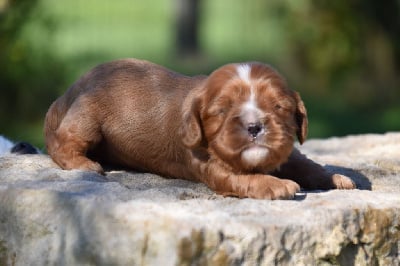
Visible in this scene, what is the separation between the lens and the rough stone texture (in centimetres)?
524

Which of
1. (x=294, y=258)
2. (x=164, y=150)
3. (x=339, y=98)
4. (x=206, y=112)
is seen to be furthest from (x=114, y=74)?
(x=339, y=98)

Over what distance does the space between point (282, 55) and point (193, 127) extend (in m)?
11.6

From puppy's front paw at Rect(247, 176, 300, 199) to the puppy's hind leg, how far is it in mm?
1346

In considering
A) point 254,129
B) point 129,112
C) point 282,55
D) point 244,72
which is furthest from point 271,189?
point 282,55

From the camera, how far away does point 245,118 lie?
5754 millimetres

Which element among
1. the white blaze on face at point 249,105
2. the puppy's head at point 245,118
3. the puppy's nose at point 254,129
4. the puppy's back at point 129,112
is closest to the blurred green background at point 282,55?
the puppy's back at point 129,112

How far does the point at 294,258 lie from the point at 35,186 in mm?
1762

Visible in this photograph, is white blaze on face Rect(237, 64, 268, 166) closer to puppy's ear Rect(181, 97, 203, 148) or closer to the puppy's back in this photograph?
puppy's ear Rect(181, 97, 203, 148)

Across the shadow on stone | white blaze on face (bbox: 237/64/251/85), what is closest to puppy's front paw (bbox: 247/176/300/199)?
white blaze on face (bbox: 237/64/251/85)

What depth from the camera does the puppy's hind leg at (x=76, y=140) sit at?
6754 mm

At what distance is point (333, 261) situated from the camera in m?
5.64

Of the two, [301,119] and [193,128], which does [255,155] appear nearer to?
[193,128]

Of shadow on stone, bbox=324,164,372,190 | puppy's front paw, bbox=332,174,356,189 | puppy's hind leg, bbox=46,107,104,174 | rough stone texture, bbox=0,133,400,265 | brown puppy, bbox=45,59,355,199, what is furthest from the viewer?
shadow on stone, bbox=324,164,372,190

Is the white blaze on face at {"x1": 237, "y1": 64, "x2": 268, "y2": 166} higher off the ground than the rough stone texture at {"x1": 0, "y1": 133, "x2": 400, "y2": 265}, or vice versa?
the white blaze on face at {"x1": 237, "y1": 64, "x2": 268, "y2": 166}
